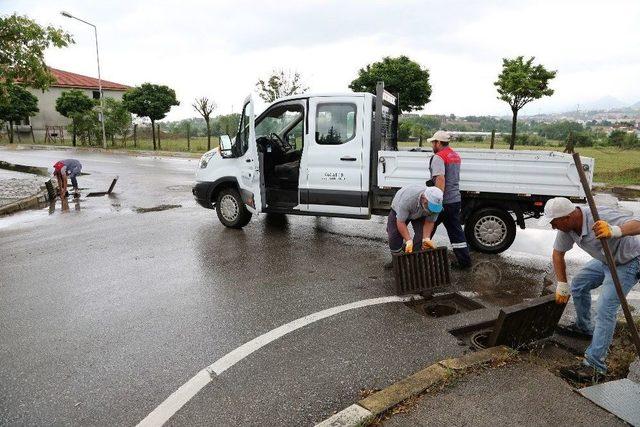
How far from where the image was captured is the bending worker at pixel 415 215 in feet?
Answer: 16.5

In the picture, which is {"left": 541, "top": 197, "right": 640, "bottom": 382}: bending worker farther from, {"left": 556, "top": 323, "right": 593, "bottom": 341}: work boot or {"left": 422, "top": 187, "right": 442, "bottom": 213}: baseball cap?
{"left": 422, "top": 187, "right": 442, "bottom": 213}: baseball cap

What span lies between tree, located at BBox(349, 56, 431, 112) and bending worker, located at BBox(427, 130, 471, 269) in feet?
59.4

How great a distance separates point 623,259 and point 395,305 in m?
2.10

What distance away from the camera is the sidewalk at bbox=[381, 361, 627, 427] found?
2.78 metres

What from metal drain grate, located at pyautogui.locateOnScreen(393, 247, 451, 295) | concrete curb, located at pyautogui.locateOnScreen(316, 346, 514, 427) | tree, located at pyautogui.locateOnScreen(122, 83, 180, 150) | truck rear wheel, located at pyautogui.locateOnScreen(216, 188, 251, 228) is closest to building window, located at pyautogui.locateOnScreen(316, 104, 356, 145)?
truck rear wheel, located at pyautogui.locateOnScreen(216, 188, 251, 228)

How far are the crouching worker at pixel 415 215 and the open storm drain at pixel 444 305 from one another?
0.57 m

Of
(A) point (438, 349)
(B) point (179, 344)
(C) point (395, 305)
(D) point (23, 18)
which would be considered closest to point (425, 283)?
(C) point (395, 305)

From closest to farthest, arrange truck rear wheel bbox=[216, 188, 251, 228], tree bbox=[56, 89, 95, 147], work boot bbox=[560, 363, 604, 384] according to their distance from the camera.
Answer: work boot bbox=[560, 363, 604, 384], truck rear wheel bbox=[216, 188, 251, 228], tree bbox=[56, 89, 95, 147]

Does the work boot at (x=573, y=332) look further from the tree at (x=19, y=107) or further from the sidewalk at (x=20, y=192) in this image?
the tree at (x=19, y=107)

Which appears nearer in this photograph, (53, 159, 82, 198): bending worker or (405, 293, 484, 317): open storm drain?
(405, 293, 484, 317): open storm drain

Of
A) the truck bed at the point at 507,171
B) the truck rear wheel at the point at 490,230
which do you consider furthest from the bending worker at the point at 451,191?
the truck rear wheel at the point at 490,230

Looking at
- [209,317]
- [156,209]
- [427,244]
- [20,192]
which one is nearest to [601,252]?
[427,244]

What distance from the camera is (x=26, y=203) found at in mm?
10906

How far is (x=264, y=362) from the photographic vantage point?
11.8ft
